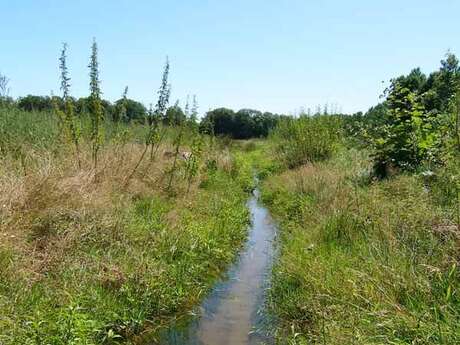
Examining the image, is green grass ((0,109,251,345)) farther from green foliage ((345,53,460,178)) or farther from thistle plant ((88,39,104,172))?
green foliage ((345,53,460,178))

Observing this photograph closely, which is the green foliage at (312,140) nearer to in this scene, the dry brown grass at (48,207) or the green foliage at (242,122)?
the dry brown grass at (48,207)

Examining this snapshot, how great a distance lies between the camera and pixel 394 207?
6.41 metres

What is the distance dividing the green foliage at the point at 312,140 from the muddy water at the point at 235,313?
842 cm

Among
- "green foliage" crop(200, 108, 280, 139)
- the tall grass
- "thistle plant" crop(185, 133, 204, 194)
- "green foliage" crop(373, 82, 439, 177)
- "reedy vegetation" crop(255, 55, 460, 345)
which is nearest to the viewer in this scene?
the tall grass

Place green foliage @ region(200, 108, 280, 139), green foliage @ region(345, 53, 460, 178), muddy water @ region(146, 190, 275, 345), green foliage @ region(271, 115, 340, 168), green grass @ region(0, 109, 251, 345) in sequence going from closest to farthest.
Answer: green grass @ region(0, 109, 251, 345)
muddy water @ region(146, 190, 275, 345)
green foliage @ region(345, 53, 460, 178)
green foliage @ region(271, 115, 340, 168)
green foliage @ region(200, 108, 280, 139)

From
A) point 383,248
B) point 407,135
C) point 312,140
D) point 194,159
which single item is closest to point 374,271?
point 383,248

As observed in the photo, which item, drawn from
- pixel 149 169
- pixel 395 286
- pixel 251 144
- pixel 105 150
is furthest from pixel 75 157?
pixel 251 144

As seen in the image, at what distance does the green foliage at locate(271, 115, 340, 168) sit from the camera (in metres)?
16.3

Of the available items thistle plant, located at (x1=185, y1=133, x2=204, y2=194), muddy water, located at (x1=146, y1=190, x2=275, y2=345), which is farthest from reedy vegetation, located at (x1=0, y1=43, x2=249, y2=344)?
thistle plant, located at (x1=185, y1=133, x2=204, y2=194)

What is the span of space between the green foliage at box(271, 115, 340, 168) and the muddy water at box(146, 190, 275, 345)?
27.6 ft

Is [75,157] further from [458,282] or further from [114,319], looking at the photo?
[458,282]

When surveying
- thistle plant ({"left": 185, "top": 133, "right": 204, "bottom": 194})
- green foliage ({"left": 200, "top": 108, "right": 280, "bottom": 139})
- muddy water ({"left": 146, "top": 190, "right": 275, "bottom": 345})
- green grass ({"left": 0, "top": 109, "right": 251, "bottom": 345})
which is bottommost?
muddy water ({"left": 146, "top": 190, "right": 275, "bottom": 345})

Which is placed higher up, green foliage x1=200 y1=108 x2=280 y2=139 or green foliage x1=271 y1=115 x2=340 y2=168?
green foliage x1=200 y1=108 x2=280 y2=139

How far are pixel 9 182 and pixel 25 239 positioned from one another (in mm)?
1013
